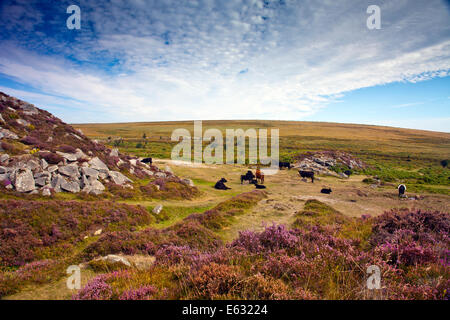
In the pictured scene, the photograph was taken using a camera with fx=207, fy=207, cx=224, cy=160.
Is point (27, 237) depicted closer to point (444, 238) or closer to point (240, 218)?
point (240, 218)

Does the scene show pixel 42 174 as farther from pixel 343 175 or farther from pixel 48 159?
pixel 343 175

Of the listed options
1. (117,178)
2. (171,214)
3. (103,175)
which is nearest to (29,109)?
(103,175)

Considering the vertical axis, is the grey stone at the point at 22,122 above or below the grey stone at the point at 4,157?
above

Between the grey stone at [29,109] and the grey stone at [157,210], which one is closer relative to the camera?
the grey stone at [157,210]

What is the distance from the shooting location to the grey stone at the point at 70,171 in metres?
13.8

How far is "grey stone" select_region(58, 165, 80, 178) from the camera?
1384 cm

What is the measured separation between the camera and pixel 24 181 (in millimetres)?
11633

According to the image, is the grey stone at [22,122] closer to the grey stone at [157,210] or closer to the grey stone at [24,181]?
the grey stone at [24,181]

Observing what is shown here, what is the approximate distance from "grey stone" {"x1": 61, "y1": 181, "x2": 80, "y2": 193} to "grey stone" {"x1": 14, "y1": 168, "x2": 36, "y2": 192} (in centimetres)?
145

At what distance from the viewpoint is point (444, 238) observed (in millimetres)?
6051

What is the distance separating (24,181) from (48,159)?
2.86 meters

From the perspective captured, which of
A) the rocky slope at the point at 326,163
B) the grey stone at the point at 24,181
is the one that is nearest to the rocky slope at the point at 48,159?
the grey stone at the point at 24,181
